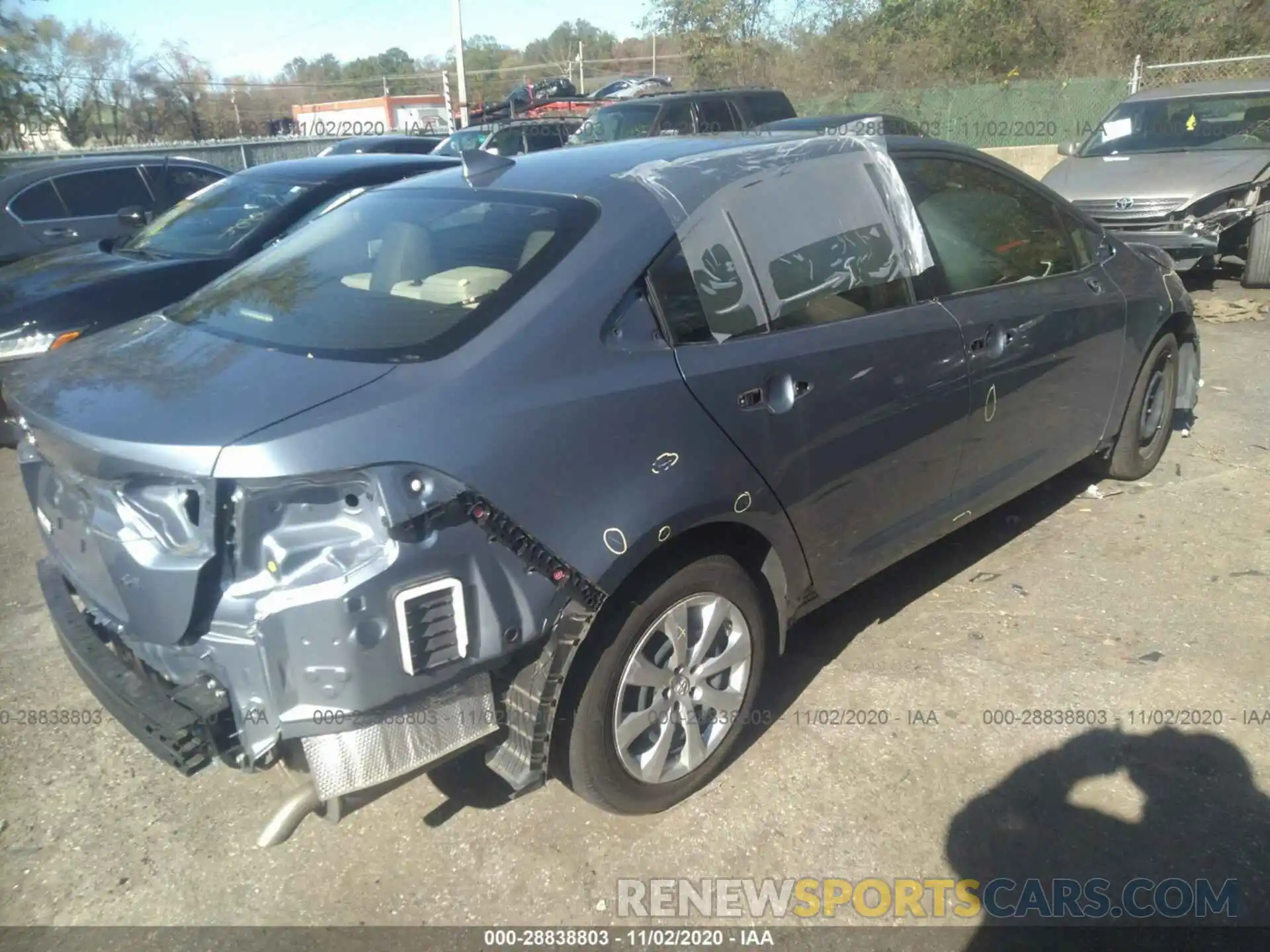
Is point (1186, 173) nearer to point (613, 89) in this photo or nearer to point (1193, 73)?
point (1193, 73)

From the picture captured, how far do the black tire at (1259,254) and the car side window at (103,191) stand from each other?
10.1m

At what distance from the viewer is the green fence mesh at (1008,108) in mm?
18953

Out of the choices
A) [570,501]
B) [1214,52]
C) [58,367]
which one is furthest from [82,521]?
[1214,52]

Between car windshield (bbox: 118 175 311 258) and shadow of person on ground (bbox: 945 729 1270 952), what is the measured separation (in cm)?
538

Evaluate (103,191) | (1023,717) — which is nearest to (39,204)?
(103,191)

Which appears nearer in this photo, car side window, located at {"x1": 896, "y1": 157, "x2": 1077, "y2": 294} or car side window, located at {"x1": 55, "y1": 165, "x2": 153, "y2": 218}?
car side window, located at {"x1": 896, "y1": 157, "x2": 1077, "y2": 294}

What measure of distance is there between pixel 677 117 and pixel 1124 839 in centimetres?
1111

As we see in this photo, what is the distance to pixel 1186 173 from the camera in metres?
8.77

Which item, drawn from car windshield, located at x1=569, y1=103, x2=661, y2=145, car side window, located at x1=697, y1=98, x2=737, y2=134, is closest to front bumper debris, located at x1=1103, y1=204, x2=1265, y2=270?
car side window, located at x1=697, y1=98, x2=737, y2=134

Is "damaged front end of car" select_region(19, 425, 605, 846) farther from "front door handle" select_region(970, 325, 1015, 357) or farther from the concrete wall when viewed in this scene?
the concrete wall

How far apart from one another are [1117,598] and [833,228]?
2.01m

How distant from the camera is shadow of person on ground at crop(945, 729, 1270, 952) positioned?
8.19 feet

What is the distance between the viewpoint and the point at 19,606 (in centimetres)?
416

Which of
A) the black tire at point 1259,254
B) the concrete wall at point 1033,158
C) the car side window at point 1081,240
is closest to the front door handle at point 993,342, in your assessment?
the car side window at point 1081,240
